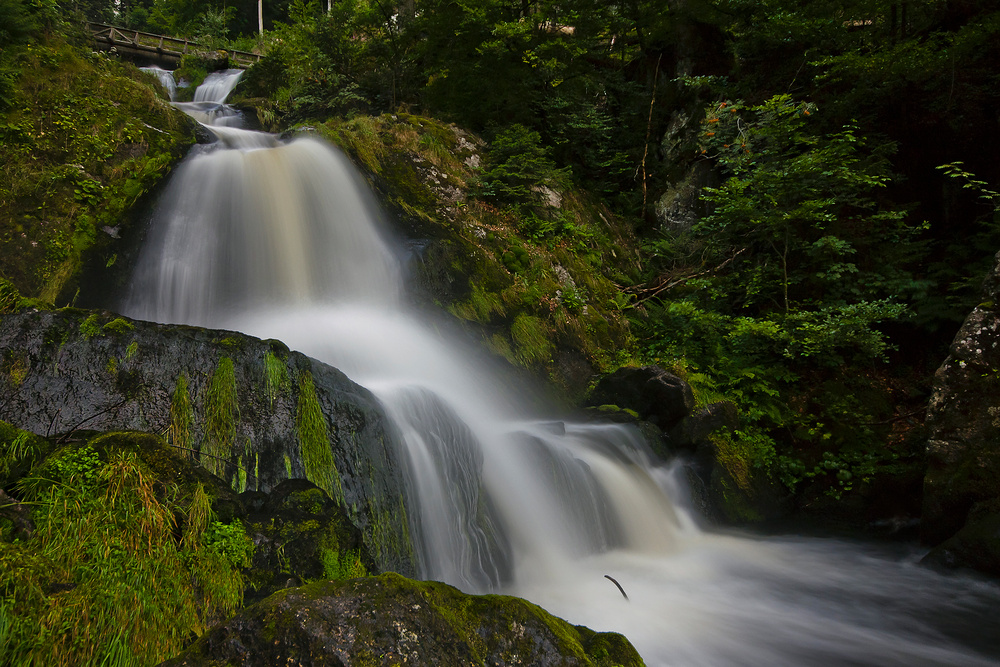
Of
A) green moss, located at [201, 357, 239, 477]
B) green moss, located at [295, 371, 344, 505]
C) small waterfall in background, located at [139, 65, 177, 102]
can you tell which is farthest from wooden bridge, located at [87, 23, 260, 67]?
green moss, located at [295, 371, 344, 505]

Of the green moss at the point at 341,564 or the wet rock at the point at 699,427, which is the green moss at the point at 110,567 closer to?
the green moss at the point at 341,564

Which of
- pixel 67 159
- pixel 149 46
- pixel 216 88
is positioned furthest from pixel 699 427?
pixel 149 46

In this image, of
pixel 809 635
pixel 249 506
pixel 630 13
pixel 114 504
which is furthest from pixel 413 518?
pixel 630 13

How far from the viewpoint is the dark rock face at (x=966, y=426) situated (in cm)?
538

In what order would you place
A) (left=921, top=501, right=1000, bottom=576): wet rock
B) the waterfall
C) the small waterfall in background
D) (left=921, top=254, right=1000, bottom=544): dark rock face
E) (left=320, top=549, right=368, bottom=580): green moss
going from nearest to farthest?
(left=320, top=549, right=368, bottom=580): green moss → (left=921, top=501, right=1000, bottom=576): wet rock → (left=921, top=254, right=1000, bottom=544): dark rock face → the waterfall → the small waterfall in background

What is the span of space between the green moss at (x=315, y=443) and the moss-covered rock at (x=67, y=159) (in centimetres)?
389

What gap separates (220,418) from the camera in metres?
3.60

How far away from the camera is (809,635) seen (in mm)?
4359

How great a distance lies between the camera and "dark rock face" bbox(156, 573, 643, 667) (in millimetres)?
1995

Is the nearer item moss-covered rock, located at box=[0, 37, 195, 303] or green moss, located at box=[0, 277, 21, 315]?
green moss, located at box=[0, 277, 21, 315]

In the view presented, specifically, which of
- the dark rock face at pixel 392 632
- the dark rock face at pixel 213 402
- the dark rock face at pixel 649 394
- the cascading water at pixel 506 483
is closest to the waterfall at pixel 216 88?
the cascading water at pixel 506 483

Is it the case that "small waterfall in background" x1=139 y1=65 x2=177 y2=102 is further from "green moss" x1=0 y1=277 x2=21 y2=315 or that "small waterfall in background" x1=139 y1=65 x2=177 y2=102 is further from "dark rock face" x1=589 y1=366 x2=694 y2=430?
"dark rock face" x1=589 y1=366 x2=694 y2=430

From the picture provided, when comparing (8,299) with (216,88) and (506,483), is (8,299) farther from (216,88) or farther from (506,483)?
(216,88)

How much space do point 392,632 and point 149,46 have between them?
1021 inches
